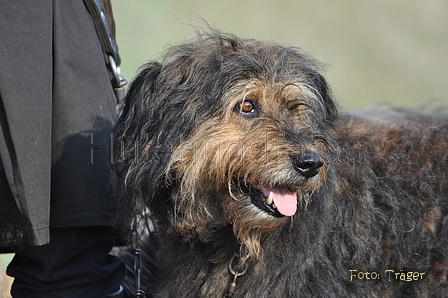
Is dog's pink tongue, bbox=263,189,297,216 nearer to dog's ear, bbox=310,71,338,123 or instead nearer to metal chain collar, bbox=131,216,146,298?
dog's ear, bbox=310,71,338,123

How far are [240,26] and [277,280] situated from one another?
8.07m

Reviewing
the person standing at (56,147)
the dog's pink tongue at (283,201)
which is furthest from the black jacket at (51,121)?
the dog's pink tongue at (283,201)

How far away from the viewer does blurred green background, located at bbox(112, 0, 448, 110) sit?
33.2 ft

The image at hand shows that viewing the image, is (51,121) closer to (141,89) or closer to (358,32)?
(141,89)

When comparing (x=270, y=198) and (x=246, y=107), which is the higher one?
(x=246, y=107)

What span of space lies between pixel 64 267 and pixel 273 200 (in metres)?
1.08

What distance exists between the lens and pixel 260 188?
265 cm

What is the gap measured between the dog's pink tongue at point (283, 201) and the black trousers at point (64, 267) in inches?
37.9

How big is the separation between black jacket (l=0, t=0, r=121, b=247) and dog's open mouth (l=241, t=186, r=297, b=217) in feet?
2.48

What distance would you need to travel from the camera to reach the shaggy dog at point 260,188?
2643 millimetres

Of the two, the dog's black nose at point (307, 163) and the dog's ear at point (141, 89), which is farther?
the dog's ear at point (141, 89)

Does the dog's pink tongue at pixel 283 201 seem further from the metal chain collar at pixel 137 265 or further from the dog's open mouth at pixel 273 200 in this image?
the metal chain collar at pixel 137 265

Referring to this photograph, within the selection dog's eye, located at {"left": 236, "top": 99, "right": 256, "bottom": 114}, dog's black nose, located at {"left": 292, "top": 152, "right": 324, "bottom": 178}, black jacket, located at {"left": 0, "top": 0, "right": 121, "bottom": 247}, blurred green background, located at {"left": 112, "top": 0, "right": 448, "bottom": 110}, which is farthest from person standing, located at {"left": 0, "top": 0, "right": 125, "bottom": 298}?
blurred green background, located at {"left": 112, "top": 0, "right": 448, "bottom": 110}

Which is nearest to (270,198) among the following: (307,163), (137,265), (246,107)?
(307,163)
